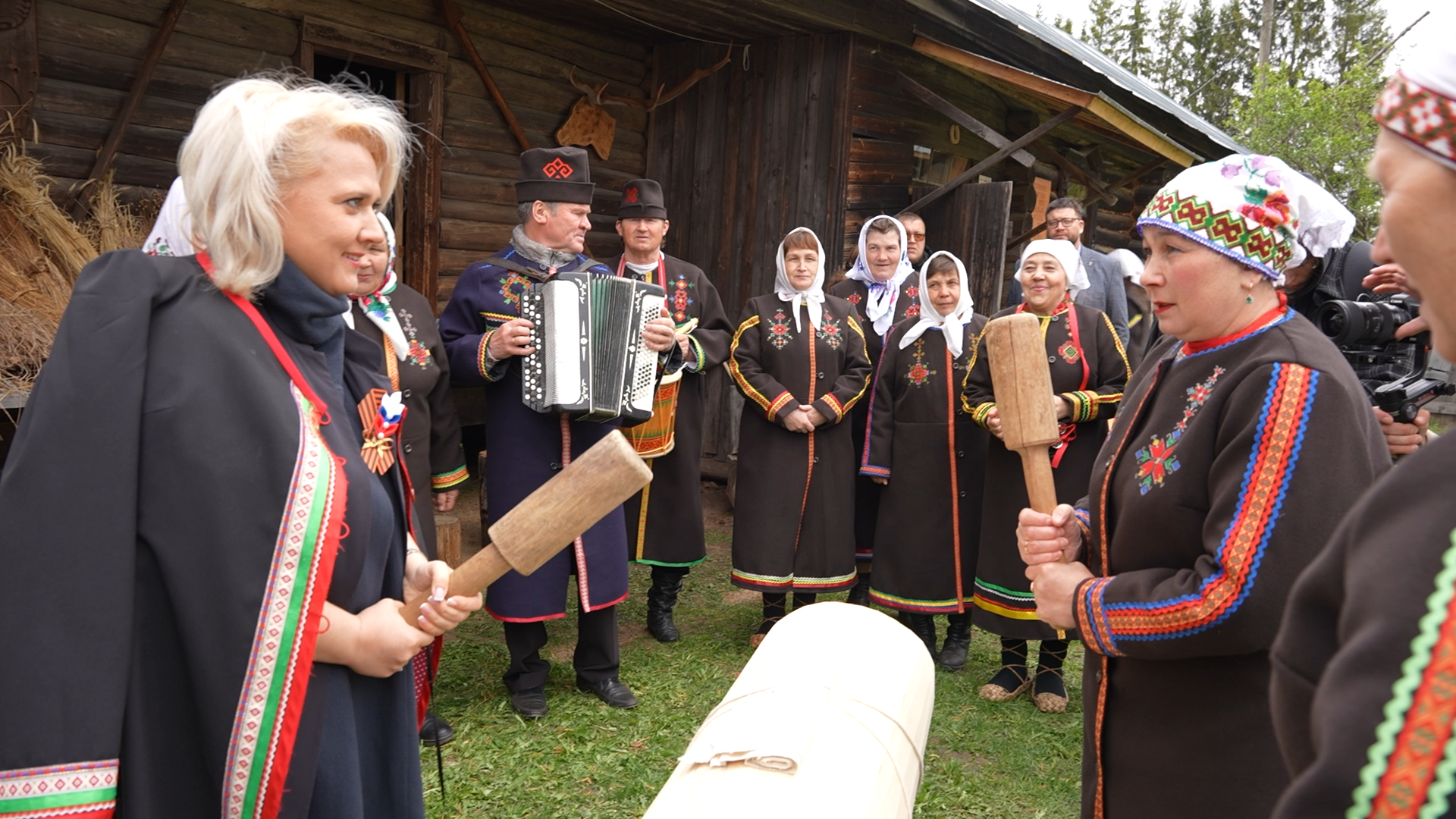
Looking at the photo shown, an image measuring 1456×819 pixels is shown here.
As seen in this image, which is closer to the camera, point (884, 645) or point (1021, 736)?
point (884, 645)

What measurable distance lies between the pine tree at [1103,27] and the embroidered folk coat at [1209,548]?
40.6m

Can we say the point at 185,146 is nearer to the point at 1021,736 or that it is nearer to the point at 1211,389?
the point at 1211,389

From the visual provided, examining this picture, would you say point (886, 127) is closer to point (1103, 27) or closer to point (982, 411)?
point (982, 411)

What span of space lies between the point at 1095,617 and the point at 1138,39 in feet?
136

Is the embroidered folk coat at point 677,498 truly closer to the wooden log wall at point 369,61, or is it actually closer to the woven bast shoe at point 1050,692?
Result: the woven bast shoe at point 1050,692

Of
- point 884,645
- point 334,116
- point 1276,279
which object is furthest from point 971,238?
point 334,116

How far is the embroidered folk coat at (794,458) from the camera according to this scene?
5.16 m

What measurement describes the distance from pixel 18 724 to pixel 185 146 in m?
0.87

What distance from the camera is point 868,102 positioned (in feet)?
24.0

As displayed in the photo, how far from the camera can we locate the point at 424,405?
158 inches

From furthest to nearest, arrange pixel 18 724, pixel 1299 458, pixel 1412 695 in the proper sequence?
pixel 1299 458 → pixel 18 724 → pixel 1412 695

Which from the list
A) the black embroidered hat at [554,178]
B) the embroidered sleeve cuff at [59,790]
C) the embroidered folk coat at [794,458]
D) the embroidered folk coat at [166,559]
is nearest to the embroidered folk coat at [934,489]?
the embroidered folk coat at [794,458]

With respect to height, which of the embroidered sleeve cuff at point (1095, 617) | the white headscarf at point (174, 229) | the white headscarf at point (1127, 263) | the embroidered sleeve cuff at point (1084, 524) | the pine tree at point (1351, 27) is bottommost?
the embroidered sleeve cuff at point (1095, 617)

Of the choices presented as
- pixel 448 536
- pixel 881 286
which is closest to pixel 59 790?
pixel 448 536
